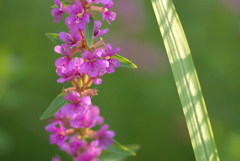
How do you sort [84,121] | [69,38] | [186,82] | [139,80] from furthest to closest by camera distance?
[139,80], [84,121], [186,82], [69,38]

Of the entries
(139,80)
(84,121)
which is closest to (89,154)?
(84,121)

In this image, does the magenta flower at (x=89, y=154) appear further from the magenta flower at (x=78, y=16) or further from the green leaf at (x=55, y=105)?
the magenta flower at (x=78, y=16)

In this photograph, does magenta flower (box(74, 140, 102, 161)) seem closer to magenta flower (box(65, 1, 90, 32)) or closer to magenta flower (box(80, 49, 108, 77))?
magenta flower (box(80, 49, 108, 77))

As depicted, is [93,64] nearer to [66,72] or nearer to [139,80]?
[66,72]

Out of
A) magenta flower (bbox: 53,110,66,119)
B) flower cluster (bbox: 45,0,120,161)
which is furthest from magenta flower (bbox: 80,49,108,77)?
magenta flower (bbox: 53,110,66,119)

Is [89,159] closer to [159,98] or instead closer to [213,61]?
[159,98]

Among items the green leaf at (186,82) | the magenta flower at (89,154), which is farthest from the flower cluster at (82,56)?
the green leaf at (186,82)
